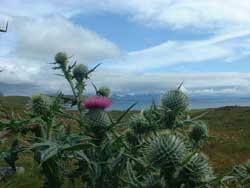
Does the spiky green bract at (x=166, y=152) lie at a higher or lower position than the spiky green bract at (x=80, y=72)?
lower

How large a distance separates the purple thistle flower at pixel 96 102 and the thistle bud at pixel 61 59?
80cm

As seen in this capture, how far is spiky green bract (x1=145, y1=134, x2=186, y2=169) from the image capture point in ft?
10.0

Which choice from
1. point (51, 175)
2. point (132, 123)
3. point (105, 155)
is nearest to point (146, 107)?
→ point (132, 123)

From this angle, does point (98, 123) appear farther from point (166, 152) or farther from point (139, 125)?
point (166, 152)

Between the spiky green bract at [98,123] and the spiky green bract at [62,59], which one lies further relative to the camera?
the spiky green bract at [62,59]

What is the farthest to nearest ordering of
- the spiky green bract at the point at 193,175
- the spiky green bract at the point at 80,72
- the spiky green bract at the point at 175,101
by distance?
the spiky green bract at the point at 80,72 < the spiky green bract at the point at 175,101 < the spiky green bract at the point at 193,175

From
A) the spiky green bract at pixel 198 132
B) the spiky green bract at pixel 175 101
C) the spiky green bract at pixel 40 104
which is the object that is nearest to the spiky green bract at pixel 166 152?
the spiky green bract at pixel 175 101

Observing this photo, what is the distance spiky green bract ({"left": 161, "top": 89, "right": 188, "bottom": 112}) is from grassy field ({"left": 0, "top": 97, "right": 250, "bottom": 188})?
0.17 meters

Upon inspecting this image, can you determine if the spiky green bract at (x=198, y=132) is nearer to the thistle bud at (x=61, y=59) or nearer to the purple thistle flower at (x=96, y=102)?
the purple thistle flower at (x=96, y=102)

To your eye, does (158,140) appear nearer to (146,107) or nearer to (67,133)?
(67,133)

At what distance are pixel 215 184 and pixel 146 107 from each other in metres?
1.30

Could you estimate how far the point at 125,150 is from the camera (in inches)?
140

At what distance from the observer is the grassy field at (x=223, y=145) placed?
14238 mm

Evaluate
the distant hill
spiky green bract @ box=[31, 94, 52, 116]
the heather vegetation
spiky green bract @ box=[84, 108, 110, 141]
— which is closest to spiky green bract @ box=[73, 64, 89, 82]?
the heather vegetation
